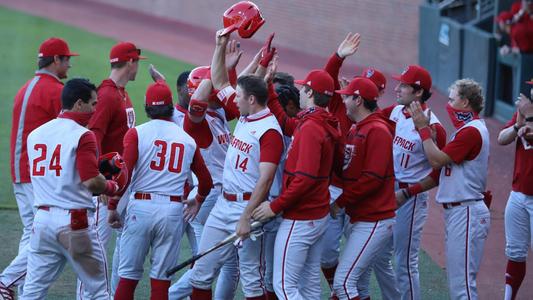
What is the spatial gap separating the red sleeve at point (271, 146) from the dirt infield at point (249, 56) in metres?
2.64

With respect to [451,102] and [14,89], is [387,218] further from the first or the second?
[14,89]

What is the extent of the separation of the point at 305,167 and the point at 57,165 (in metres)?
1.58

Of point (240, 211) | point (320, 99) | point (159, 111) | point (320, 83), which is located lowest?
point (240, 211)

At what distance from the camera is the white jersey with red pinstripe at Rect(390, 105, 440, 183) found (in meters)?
7.04

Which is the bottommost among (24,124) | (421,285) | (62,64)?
(421,285)

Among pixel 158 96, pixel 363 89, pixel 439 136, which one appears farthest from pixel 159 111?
pixel 439 136

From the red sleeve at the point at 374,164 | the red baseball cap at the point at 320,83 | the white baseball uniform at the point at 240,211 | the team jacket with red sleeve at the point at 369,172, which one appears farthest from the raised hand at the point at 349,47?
the white baseball uniform at the point at 240,211

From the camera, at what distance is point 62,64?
7.37 m

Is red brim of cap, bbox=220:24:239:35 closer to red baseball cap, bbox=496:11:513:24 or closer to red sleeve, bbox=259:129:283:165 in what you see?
red sleeve, bbox=259:129:283:165

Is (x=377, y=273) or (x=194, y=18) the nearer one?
(x=377, y=273)

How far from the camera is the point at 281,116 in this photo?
6.62 metres

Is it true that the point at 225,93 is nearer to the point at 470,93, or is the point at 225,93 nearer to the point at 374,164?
the point at 374,164

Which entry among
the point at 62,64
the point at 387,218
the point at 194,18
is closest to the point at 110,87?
the point at 62,64

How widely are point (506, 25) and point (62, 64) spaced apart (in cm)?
966
